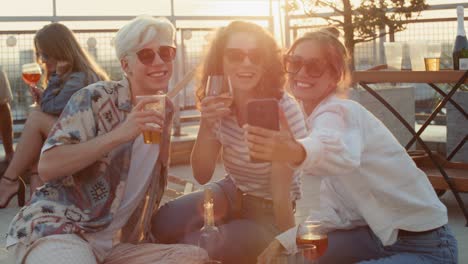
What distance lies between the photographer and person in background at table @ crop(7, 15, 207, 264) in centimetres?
371

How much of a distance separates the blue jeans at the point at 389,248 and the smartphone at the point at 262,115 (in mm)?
1017

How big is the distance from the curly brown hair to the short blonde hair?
40cm

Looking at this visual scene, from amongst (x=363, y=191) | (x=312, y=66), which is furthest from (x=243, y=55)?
(x=363, y=191)

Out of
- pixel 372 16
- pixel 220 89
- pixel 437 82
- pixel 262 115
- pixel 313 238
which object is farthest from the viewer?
pixel 372 16

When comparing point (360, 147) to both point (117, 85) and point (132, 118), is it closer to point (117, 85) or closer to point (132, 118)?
point (132, 118)

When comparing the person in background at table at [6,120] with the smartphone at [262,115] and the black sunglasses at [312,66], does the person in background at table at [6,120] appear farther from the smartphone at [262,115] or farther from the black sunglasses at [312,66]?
the smartphone at [262,115]

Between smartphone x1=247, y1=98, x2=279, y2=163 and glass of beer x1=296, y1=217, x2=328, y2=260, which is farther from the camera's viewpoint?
glass of beer x1=296, y1=217, x2=328, y2=260

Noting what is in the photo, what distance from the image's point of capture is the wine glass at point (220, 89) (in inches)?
158

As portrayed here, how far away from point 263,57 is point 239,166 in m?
0.57

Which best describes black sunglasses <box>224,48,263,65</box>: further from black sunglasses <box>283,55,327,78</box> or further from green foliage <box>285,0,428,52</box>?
green foliage <box>285,0,428,52</box>

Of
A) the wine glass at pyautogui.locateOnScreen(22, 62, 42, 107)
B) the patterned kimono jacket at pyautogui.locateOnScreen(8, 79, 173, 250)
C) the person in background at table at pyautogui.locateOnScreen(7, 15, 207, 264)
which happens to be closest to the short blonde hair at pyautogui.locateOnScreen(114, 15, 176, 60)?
the person in background at table at pyautogui.locateOnScreen(7, 15, 207, 264)

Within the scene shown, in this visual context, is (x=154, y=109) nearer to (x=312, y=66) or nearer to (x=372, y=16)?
(x=312, y=66)

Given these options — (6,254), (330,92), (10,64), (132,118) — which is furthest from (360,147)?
(10,64)

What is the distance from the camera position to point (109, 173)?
12.8 feet
